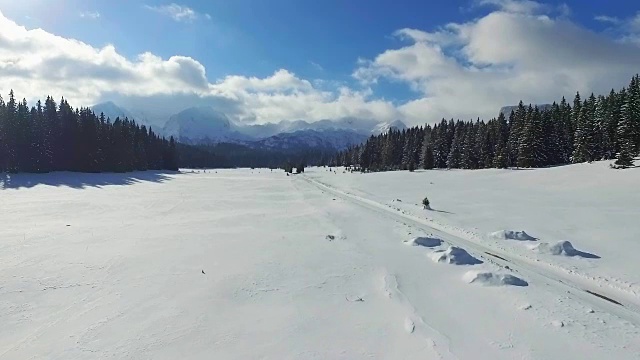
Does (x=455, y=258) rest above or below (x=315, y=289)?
above

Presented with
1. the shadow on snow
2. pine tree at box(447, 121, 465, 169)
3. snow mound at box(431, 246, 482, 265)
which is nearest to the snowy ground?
snow mound at box(431, 246, 482, 265)

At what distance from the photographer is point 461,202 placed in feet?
111

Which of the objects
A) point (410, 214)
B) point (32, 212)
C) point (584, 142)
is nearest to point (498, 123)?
point (584, 142)

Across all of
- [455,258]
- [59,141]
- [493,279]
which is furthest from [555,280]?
[59,141]

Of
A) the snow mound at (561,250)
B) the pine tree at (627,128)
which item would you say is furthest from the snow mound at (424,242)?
the pine tree at (627,128)

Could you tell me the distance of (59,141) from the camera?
70125 mm

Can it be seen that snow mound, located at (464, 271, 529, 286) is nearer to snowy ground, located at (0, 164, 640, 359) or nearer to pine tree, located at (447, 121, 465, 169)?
snowy ground, located at (0, 164, 640, 359)

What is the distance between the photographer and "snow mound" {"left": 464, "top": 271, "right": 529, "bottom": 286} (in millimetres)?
11734

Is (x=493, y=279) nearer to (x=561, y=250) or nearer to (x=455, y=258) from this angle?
(x=455, y=258)

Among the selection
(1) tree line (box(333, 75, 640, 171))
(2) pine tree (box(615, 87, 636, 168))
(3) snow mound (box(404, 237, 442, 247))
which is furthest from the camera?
(1) tree line (box(333, 75, 640, 171))

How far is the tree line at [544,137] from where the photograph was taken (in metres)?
60.2

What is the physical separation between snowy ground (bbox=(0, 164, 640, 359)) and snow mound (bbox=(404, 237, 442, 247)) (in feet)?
0.20

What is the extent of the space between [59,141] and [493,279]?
77328 mm

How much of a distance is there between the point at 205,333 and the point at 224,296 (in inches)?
91.9
